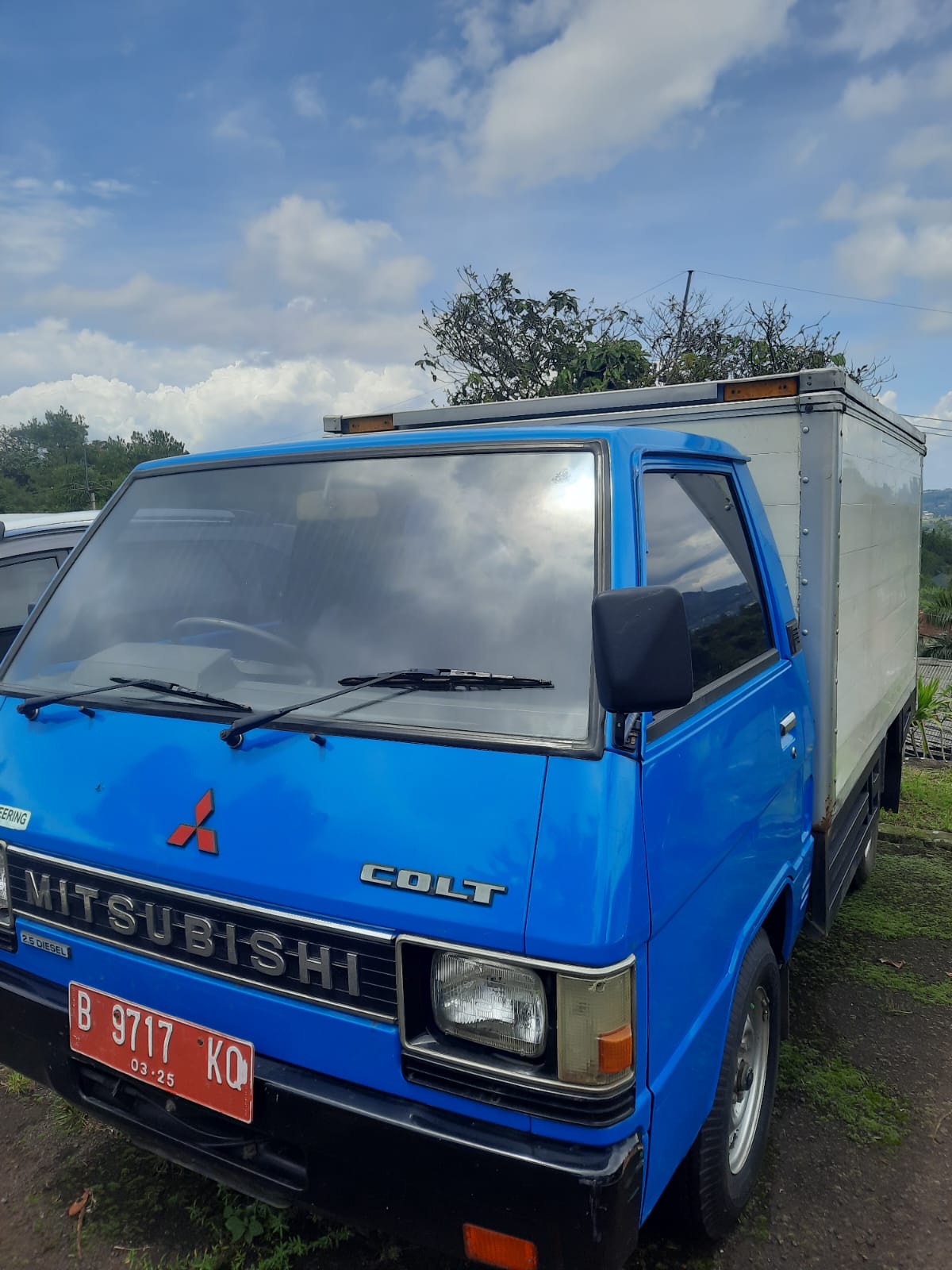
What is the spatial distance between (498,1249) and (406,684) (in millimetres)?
1142

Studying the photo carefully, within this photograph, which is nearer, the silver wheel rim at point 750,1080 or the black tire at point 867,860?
the silver wheel rim at point 750,1080

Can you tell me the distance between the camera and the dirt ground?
243cm

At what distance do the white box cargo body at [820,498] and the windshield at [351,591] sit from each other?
1404 mm

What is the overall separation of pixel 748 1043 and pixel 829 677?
52.5 inches

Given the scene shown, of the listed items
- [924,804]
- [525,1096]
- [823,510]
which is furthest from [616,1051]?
[924,804]

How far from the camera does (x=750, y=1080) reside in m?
2.71

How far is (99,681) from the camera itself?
2.50 m

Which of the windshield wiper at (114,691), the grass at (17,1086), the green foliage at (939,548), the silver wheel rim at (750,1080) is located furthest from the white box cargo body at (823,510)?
the green foliage at (939,548)

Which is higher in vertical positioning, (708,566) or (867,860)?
(708,566)

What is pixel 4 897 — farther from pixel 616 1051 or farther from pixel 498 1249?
pixel 616 1051

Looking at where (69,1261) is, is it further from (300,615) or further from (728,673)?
(728,673)

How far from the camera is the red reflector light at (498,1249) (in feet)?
5.71

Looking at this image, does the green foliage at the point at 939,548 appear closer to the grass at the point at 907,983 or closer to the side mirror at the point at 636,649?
the grass at the point at 907,983

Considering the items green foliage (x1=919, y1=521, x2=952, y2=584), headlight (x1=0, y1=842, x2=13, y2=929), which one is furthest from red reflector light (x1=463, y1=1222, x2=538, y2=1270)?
green foliage (x1=919, y1=521, x2=952, y2=584)
